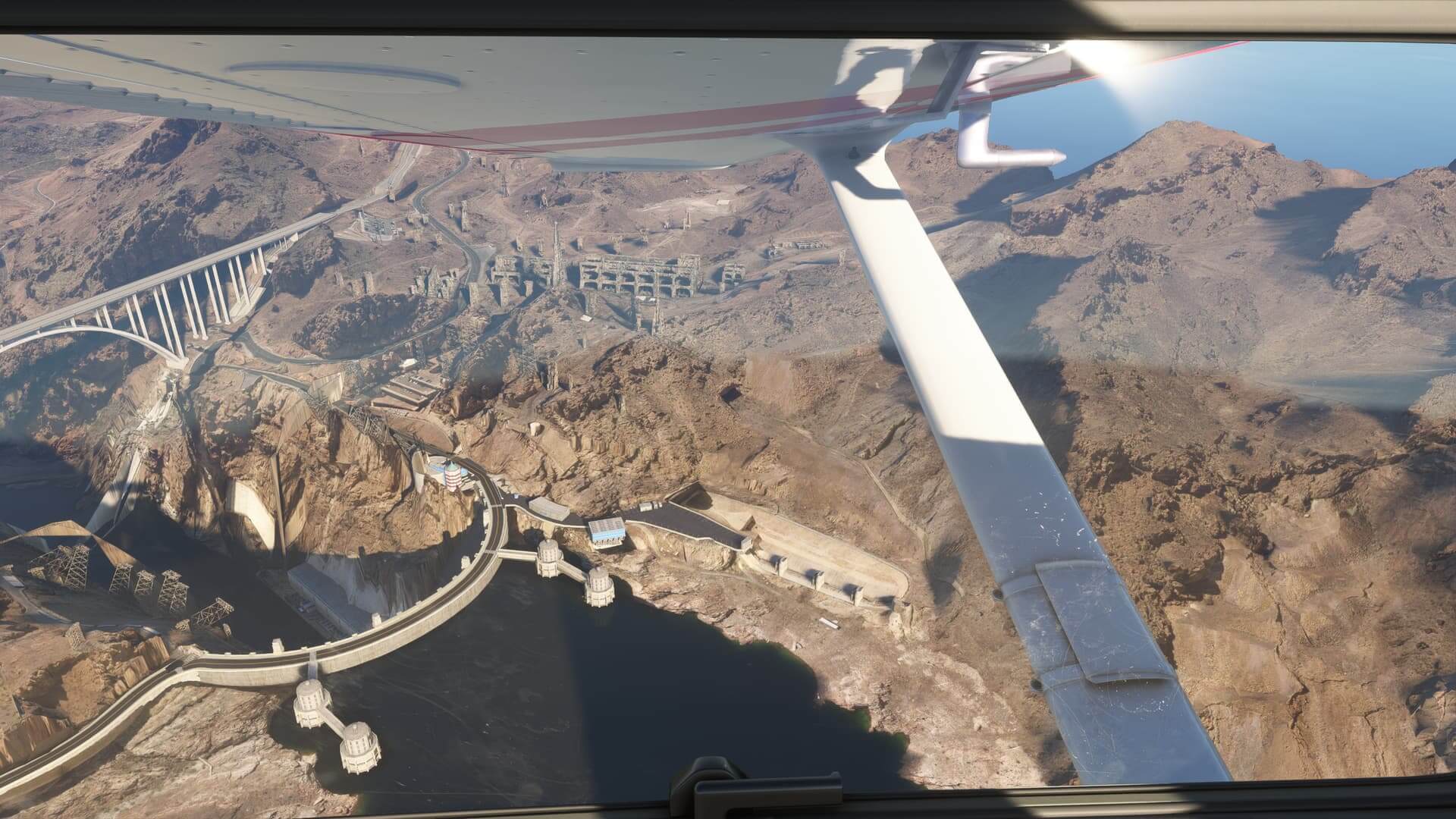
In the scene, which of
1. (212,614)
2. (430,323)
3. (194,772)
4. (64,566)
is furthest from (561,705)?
(430,323)

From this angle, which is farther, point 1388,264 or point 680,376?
point 1388,264

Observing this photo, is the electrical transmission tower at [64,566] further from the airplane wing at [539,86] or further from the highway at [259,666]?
the airplane wing at [539,86]

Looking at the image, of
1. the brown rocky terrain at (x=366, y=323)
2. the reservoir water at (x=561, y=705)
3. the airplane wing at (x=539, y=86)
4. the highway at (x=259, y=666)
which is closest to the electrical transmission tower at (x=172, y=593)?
the reservoir water at (x=561, y=705)

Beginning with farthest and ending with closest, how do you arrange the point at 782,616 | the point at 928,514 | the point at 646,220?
the point at 646,220
the point at 928,514
the point at 782,616

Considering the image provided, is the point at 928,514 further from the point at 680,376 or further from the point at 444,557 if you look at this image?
the point at 444,557

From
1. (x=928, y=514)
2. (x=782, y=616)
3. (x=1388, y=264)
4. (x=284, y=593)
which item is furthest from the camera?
(x=1388, y=264)

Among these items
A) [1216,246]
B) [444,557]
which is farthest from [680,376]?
[1216,246]
